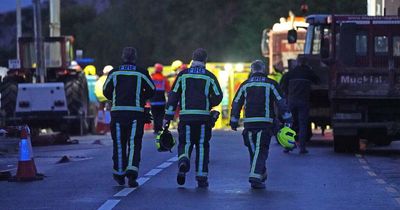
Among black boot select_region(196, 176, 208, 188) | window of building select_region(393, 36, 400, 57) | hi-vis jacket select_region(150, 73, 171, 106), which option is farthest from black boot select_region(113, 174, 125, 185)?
hi-vis jacket select_region(150, 73, 171, 106)

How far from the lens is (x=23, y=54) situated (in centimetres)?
3456

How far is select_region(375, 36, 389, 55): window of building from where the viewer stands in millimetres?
24719

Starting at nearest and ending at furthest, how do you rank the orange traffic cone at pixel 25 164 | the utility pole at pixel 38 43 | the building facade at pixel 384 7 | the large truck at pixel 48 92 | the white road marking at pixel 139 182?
1. the white road marking at pixel 139 182
2. the orange traffic cone at pixel 25 164
3. the large truck at pixel 48 92
4. the utility pole at pixel 38 43
5. the building facade at pixel 384 7

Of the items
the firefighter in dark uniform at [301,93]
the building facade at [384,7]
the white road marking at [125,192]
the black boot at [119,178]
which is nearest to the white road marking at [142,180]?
the black boot at [119,178]

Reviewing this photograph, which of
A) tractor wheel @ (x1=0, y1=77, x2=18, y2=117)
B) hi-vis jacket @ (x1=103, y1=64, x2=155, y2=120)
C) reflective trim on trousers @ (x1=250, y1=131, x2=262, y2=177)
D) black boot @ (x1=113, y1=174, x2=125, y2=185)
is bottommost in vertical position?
black boot @ (x1=113, y1=174, x2=125, y2=185)

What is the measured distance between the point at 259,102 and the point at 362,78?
7.34 m

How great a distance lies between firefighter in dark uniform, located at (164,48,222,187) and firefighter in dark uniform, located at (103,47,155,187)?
42 cm

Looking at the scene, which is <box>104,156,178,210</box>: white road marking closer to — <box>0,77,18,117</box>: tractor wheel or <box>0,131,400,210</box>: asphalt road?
<box>0,131,400,210</box>: asphalt road

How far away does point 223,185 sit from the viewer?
16703 mm

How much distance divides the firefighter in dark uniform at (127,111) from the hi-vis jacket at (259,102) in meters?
1.26

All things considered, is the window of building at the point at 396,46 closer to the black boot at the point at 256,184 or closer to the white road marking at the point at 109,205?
the black boot at the point at 256,184

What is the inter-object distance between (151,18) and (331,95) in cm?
4851

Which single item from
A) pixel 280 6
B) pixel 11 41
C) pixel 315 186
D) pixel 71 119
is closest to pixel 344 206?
pixel 315 186

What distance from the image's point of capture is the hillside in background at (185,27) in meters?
63.8
